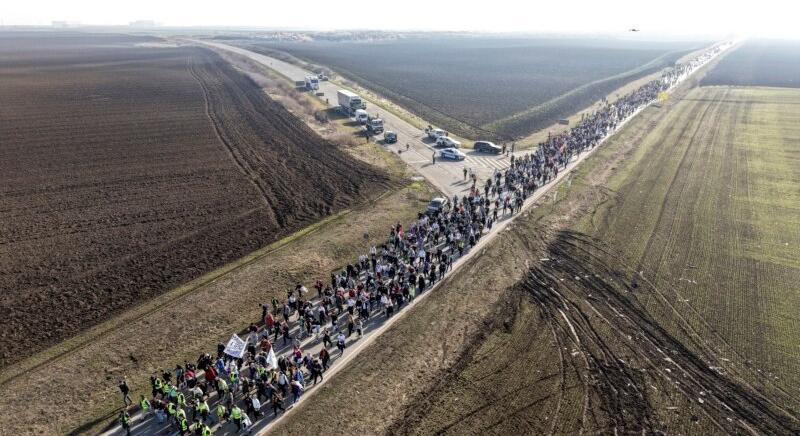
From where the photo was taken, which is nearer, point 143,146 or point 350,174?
point 350,174

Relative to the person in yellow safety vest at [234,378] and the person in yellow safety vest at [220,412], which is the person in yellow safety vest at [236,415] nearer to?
the person in yellow safety vest at [220,412]

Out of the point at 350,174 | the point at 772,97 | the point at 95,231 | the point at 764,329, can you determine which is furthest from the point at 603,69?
the point at 95,231

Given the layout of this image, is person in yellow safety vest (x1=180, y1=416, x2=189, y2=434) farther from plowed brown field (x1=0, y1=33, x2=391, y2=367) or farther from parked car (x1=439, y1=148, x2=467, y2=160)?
Answer: parked car (x1=439, y1=148, x2=467, y2=160)

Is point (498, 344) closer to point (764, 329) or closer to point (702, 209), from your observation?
point (764, 329)

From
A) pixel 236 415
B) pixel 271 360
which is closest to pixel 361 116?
pixel 271 360

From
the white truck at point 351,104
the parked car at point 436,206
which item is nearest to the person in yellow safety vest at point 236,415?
the parked car at point 436,206

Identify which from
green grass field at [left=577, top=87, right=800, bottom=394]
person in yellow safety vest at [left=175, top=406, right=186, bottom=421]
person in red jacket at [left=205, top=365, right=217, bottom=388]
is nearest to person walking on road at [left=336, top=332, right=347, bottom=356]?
person in red jacket at [left=205, top=365, right=217, bottom=388]
